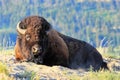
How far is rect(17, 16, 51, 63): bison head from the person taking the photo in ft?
49.5

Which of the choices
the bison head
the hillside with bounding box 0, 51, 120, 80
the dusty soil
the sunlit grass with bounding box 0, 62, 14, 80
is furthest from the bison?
the sunlit grass with bounding box 0, 62, 14, 80

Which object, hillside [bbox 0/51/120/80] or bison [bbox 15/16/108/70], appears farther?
bison [bbox 15/16/108/70]

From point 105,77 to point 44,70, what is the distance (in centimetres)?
183

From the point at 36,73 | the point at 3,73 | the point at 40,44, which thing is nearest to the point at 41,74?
the point at 36,73

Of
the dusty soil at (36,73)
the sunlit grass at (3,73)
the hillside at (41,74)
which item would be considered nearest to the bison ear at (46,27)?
the dusty soil at (36,73)

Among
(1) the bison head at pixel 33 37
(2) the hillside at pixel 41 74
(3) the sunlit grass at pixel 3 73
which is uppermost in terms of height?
(1) the bison head at pixel 33 37

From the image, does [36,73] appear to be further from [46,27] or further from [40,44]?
[46,27]

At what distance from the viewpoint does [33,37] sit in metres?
15.1

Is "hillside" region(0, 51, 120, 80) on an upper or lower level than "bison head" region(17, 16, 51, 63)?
lower

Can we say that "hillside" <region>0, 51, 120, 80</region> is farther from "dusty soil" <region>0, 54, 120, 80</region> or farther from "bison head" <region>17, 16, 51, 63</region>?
"bison head" <region>17, 16, 51, 63</region>

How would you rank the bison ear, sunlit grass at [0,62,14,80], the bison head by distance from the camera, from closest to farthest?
sunlit grass at [0,62,14,80]
the bison head
the bison ear

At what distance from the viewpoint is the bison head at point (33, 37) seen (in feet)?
49.5

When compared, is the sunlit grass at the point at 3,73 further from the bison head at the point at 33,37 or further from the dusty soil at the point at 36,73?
the bison head at the point at 33,37

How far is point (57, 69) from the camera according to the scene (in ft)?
44.5
